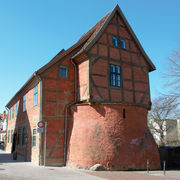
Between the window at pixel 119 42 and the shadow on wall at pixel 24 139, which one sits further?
the shadow on wall at pixel 24 139

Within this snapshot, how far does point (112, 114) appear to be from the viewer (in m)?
14.7

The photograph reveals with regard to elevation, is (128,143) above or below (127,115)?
below

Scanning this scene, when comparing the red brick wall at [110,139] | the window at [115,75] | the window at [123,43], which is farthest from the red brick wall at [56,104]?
the window at [123,43]

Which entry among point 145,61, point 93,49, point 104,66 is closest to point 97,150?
point 104,66

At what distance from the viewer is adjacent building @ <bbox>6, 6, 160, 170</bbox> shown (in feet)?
46.9

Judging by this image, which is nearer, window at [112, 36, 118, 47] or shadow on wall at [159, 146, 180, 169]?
window at [112, 36, 118, 47]

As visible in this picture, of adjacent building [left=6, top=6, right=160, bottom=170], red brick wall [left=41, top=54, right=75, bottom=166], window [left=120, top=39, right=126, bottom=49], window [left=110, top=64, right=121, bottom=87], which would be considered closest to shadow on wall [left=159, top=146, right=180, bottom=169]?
adjacent building [left=6, top=6, right=160, bottom=170]

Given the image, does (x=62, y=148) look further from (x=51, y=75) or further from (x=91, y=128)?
(x=51, y=75)

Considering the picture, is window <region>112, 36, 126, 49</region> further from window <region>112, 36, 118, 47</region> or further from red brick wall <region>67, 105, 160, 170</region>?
red brick wall <region>67, 105, 160, 170</region>

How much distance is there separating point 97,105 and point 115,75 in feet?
9.87

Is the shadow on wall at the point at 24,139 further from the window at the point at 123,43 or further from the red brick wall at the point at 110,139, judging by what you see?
the window at the point at 123,43

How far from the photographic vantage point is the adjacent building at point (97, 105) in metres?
14.3

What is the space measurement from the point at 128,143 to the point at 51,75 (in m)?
7.38

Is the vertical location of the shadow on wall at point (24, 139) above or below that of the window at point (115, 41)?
below
